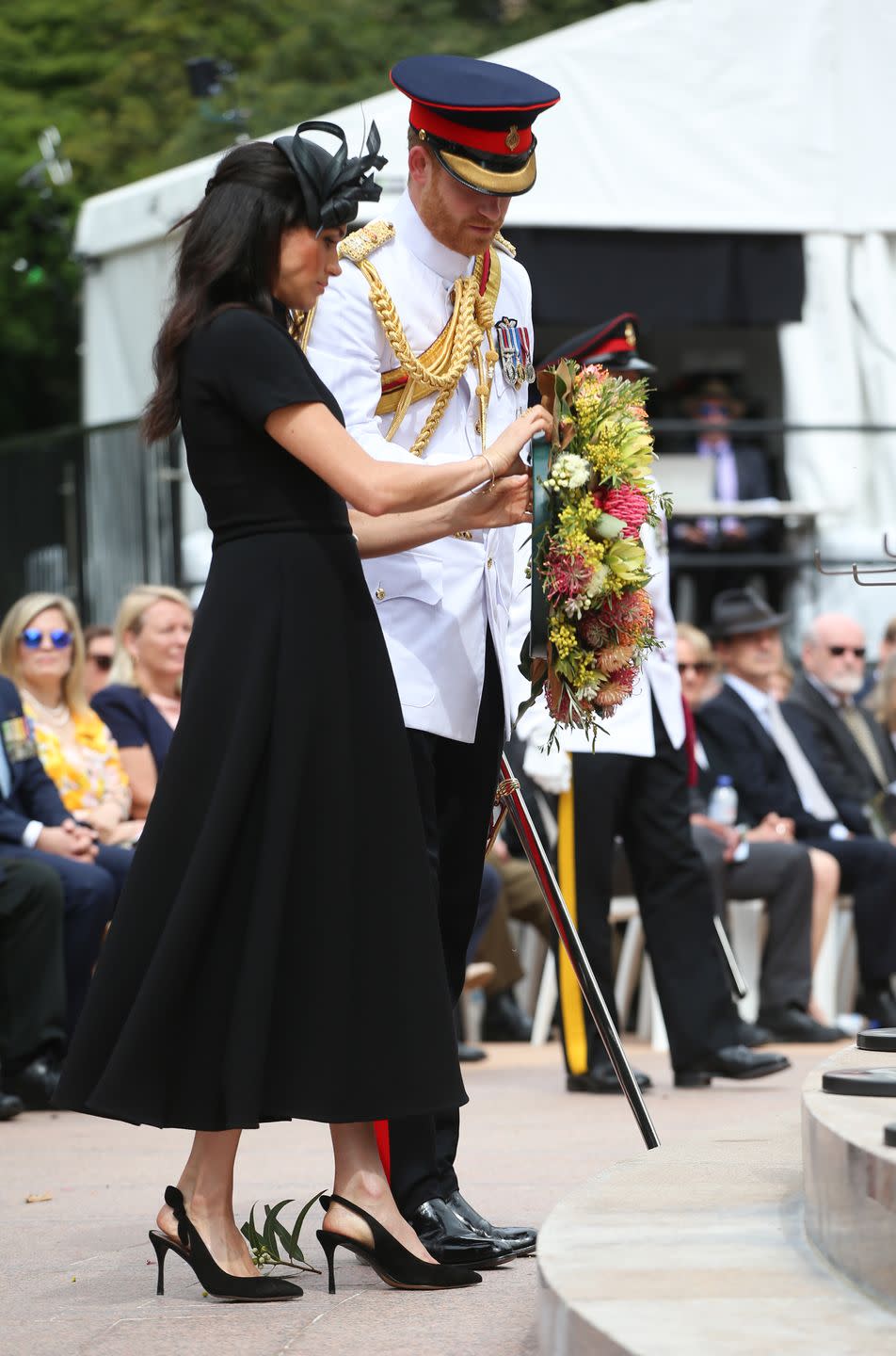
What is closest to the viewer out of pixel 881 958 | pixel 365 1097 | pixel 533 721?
pixel 365 1097

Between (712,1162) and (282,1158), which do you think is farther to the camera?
(282,1158)

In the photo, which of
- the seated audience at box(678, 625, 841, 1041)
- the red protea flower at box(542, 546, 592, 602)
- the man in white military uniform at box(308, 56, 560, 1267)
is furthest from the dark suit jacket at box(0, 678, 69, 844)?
the red protea flower at box(542, 546, 592, 602)

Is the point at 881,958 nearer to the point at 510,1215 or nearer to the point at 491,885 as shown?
the point at 491,885

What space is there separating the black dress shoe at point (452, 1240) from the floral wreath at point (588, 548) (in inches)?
36.6

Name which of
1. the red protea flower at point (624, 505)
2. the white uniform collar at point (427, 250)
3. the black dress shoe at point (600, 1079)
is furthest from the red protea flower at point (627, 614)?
the black dress shoe at point (600, 1079)

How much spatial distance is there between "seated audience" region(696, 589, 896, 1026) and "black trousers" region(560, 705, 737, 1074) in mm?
2810

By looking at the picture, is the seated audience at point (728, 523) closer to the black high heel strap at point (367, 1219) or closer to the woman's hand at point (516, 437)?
the woman's hand at point (516, 437)

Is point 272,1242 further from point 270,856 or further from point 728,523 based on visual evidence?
point 728,523

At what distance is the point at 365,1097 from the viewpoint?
4.13 m

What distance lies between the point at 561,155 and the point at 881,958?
19.9 feet

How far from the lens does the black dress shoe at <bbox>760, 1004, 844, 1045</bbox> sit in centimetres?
1007

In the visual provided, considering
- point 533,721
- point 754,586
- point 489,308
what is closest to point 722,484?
point 754,586

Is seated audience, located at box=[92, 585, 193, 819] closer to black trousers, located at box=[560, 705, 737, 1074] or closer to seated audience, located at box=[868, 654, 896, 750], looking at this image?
black trousers, located at box=[560, 705, 737, 1074]

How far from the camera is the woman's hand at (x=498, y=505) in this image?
175 inches
